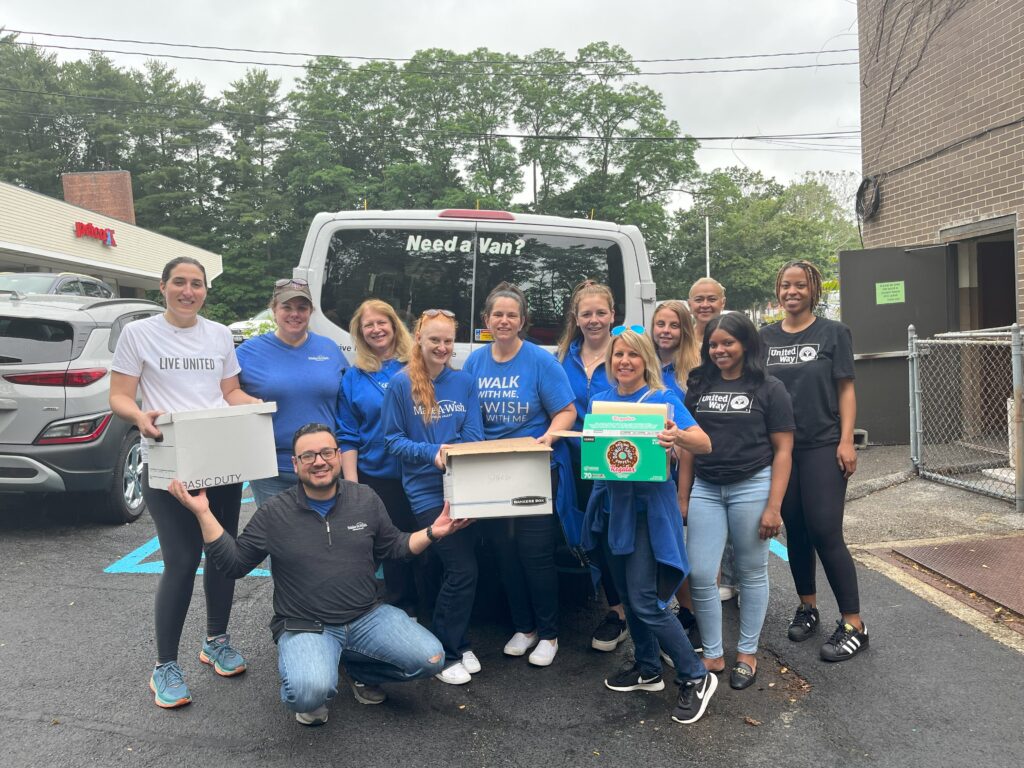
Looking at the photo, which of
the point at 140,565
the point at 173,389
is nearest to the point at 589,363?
the point at 173,389

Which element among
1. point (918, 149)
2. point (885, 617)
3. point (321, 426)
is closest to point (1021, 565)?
point (885, 617)

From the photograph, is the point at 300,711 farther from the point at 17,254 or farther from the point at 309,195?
the point at 309,195

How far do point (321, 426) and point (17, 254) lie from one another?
2040 centimetres

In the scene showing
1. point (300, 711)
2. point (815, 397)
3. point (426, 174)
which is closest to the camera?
point (300, 711)

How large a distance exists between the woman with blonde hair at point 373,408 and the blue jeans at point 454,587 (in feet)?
0.96

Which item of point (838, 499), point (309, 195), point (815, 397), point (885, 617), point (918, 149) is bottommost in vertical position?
point (885, 617)

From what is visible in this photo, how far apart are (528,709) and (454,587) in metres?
0.61

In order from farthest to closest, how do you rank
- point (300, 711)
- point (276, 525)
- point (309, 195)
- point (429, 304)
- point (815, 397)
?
point (309, 195) → point (429, 304) → point (815, 397) → point (276, 525) → point (300, 711)

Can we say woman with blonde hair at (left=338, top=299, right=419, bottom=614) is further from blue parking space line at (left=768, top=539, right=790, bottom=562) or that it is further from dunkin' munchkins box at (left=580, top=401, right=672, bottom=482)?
blue parking space line at (left=768, top=539, right=790, bottom=562)

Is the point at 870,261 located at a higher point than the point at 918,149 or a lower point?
lower

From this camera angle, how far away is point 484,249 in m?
4.66

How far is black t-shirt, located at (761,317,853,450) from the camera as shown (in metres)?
3.70

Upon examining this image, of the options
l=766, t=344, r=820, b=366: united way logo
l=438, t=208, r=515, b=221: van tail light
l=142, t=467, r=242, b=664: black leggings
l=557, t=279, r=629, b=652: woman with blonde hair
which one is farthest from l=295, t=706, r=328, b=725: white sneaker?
l=438, t=208, r=515, b=221: van tail light

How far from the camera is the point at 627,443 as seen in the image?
303cm
